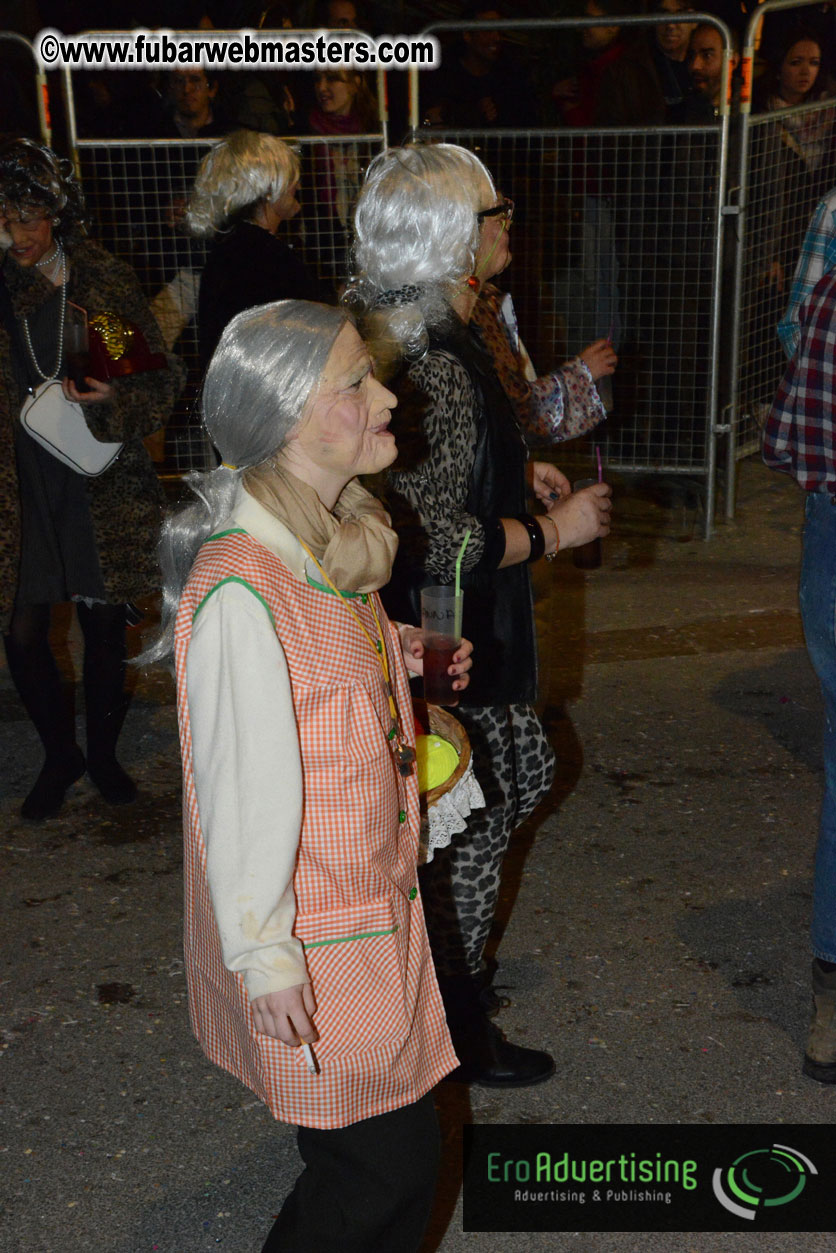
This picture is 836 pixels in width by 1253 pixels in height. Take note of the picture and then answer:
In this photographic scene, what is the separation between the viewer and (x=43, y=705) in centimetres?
473

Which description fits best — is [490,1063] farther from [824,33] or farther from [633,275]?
[824,33]

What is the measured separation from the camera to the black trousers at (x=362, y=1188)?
2.16 metres

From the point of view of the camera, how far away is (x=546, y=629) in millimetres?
3688

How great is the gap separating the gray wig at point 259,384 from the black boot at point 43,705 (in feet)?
8.45

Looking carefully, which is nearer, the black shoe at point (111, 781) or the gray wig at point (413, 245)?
the gray wig at point (413, 245)

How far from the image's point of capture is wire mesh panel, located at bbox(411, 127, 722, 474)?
7535 millimetres

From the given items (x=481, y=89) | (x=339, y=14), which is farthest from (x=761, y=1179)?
(x=339, y=14)

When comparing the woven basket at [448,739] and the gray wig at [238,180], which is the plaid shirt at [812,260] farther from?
the gray wig at [238,180]

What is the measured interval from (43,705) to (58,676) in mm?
125

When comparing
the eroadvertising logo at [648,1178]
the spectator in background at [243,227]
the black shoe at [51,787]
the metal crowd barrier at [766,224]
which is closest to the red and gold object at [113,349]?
the spectator in background at [243,227]

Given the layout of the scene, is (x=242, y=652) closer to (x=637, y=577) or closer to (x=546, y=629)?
(x=546, y=629)

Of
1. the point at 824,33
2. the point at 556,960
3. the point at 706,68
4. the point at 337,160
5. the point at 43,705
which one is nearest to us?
the point at 556,960

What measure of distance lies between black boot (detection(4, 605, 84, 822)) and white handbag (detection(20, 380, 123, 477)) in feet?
1.77

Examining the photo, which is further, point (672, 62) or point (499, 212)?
point (672, 62)
